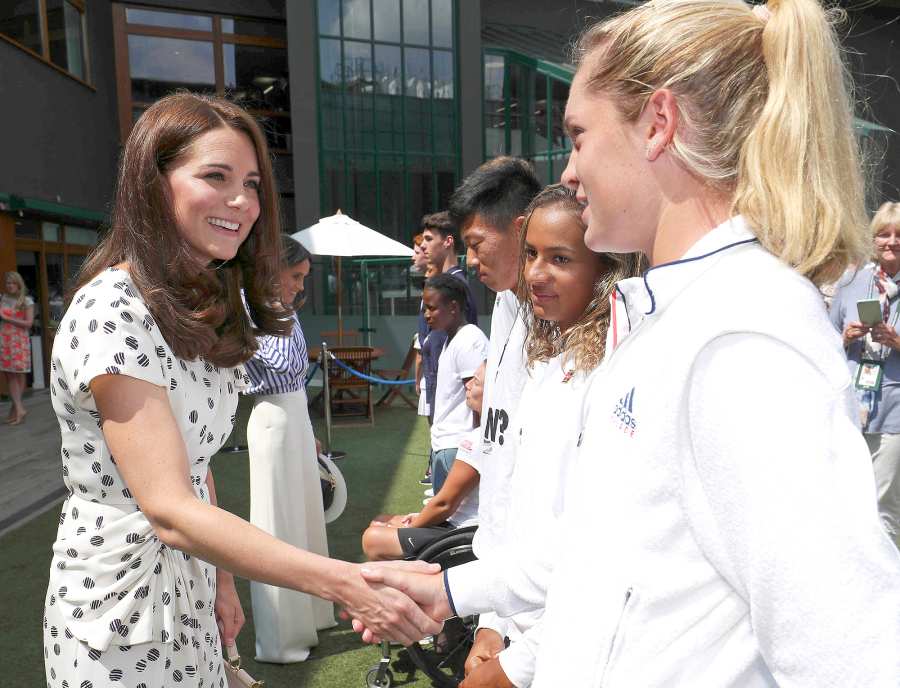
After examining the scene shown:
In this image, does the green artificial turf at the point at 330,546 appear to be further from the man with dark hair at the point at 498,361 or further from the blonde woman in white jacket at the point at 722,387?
the blonde woman in white jacket at the point at 722,387

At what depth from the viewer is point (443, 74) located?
19781 mm

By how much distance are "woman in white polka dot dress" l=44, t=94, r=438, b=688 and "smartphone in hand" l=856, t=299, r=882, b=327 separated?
372cm

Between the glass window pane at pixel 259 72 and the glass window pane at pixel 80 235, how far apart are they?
20.8 ft

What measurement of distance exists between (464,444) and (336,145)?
17.4 m

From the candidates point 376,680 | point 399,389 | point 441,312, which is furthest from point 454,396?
point 399,389

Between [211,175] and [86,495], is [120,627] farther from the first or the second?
[211,175]

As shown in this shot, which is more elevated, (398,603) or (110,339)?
(110,339)

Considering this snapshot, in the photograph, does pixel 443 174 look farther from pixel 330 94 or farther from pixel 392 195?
pixel 330 94

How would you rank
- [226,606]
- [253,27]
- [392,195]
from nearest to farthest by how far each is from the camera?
[226,606] → [392,195] → [253,27]

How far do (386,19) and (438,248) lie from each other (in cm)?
1515

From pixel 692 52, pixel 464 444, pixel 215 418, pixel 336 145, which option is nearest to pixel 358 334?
pixel 336 145

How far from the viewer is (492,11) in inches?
860

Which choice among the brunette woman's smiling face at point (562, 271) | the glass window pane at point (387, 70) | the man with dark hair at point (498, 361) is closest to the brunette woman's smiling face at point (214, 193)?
the brunette woman's smiling face at point (562, 271)

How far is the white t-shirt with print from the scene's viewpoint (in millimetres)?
4180
